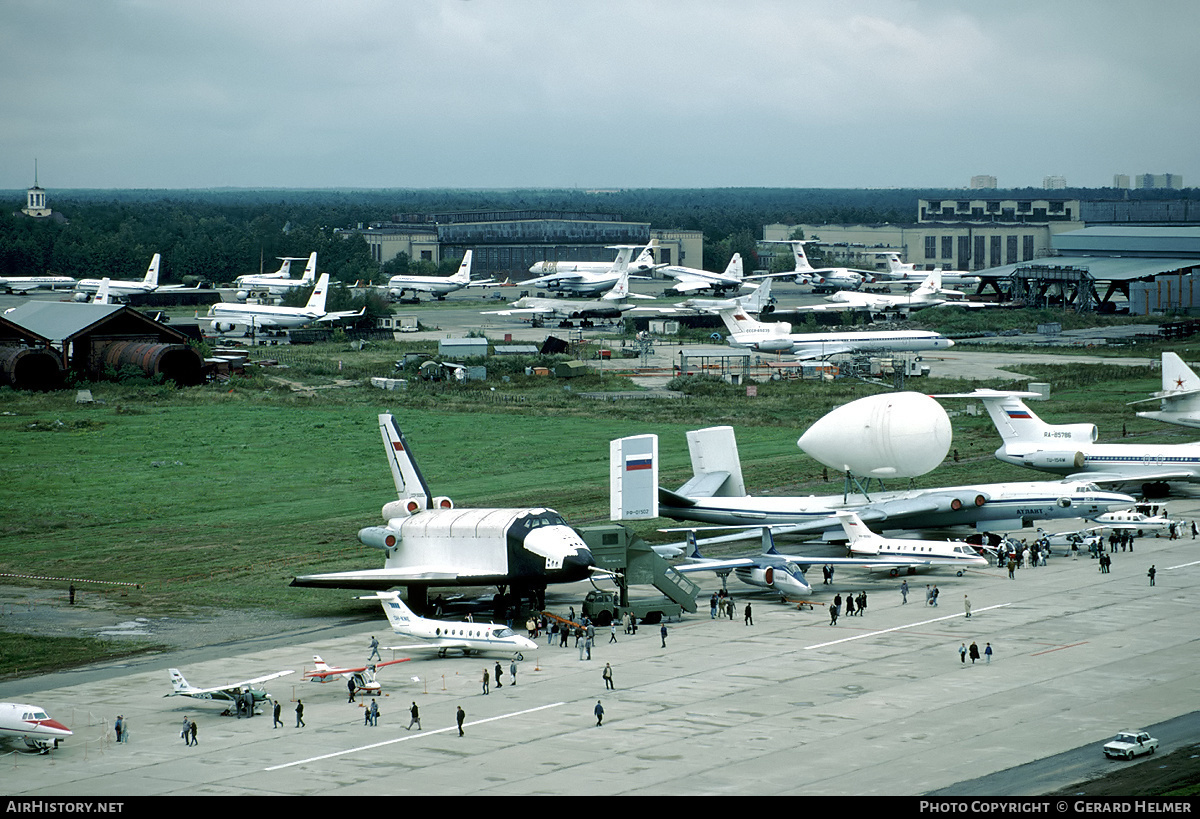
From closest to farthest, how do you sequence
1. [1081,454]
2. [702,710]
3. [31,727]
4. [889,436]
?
[31,727] < [702,710] < [889,436] < [1081,454]

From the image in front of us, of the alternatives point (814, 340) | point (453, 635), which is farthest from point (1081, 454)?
point (814, 340)

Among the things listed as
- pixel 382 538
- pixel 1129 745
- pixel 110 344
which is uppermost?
pixel 110 344

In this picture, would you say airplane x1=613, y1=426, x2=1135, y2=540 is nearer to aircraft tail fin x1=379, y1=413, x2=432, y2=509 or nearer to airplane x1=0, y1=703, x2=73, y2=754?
aircraft tail fin x1=379, y1=413, x2=432, y2=509

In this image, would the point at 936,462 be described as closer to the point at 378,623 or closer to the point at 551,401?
the point at 378,623

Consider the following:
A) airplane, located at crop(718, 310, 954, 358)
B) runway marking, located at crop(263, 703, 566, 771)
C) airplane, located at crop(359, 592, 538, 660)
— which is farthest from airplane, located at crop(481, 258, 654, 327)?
runway marking, located at crop(263, 703, 566, 771)

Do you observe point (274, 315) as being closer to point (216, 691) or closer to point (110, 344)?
point (110, 344)

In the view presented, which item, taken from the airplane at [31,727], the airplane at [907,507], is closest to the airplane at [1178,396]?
the airplane at [907,507]

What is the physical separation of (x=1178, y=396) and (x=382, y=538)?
189ft

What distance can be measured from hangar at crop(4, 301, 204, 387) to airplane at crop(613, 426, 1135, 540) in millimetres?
70571

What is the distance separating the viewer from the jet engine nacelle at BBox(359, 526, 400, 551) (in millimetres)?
60250

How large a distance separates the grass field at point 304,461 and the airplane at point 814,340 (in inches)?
478

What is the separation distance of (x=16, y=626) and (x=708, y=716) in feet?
97.0

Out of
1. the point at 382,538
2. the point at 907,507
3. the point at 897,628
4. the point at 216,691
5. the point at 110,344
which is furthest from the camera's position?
the point at 110,344

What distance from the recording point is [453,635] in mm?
53156
